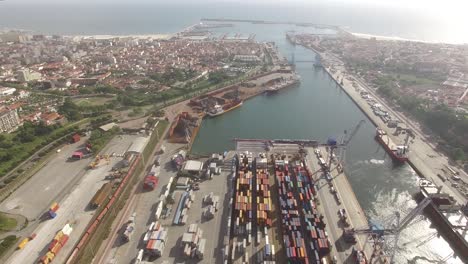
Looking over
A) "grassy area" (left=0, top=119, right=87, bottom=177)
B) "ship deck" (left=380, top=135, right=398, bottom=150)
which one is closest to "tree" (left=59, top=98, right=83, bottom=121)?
"grassy area" (left=0, top=119, right=87, bottom=177)

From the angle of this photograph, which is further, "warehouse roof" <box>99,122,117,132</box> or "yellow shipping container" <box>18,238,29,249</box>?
"warehouse roof" <box>99,122,117,132</box>

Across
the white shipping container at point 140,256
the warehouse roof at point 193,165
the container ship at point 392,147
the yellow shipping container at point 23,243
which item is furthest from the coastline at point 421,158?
the yellow shipping container at point 23,243

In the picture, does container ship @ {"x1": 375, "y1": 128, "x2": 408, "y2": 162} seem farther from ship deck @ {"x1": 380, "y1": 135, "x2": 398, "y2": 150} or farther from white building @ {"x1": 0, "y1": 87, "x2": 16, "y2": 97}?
white building @ {"x1": 0, "y1": 87, "x2": 16, "y2": 97}

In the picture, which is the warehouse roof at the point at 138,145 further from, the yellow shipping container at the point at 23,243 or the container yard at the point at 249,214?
the yellow shipping container at the point at 23,243

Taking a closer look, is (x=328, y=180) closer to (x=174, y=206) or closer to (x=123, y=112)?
(x=174, y=206)

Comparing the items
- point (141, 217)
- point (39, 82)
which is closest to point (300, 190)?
point (141, 217)

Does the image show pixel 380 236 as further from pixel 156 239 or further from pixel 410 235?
pixel 156 239

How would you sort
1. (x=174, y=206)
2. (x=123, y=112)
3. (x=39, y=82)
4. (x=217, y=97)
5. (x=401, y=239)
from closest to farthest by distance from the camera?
1. (x=401, y=239)
2. (x=174, y=206)
3. (x=123, y=112)
4. (x=217, y=97)
5. (x=39, y=82)
